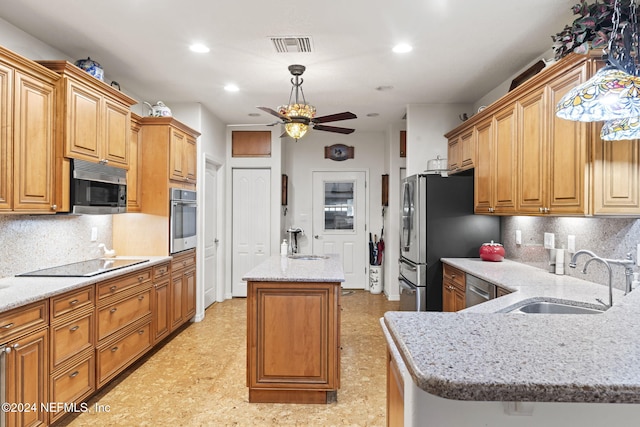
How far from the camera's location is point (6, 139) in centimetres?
229

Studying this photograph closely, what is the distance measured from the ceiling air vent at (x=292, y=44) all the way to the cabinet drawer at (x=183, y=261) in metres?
2.35

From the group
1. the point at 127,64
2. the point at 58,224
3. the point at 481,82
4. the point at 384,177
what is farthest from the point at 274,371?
the point at 384,177

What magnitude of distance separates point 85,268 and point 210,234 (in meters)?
2.41

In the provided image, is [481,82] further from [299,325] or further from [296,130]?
[299,325]

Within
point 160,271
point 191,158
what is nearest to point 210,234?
point 191,158

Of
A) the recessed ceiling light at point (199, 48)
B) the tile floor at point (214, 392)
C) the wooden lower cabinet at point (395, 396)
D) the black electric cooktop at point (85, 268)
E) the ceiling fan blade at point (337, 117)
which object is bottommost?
the tile floor at point (214, 392)

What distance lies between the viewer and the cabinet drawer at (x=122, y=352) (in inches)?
108

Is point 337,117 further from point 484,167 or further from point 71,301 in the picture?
point 71,301

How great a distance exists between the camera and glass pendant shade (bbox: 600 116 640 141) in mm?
1807

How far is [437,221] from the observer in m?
3.86

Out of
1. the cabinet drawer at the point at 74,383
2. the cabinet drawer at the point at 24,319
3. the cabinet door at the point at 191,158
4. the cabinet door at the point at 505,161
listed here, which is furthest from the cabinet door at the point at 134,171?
the cabinet door at the point at 505,161

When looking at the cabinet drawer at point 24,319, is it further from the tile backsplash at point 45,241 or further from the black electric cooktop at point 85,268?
the tile backsplash at point 45,241

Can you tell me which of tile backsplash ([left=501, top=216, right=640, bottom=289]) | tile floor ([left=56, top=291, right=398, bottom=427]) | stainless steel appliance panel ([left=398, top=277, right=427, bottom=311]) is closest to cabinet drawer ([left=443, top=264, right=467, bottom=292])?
stainless steel appliance panel ([left=398, top=277, right=427, bottom=311])

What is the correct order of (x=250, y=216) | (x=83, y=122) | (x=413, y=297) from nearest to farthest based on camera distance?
1. (x=83, y=122)
2. (x=413, y=297)
3. (x=250, y=216)
